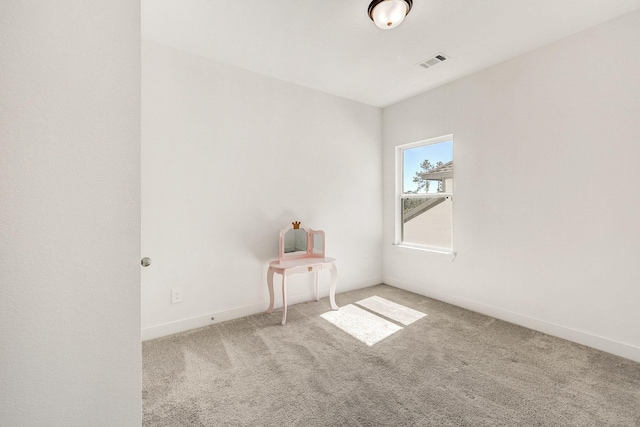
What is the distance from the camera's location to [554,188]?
2559 millimetres

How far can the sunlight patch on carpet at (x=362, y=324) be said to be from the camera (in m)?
2.58

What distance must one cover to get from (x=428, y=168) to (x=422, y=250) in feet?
3.54

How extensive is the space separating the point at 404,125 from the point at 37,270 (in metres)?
3.94

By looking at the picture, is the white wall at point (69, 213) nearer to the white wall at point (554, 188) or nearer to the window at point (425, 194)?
the white wall at point (554, 188)

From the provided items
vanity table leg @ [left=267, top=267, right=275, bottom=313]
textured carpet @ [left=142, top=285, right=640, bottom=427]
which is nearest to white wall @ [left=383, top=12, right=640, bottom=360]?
textured carpet @ [left=142, top=285, right=640, bottom=427]

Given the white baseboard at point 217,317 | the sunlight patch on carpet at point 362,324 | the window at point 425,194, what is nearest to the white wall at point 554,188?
the window at point 425,194

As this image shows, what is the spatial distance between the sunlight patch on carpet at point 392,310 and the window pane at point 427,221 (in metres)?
0.95

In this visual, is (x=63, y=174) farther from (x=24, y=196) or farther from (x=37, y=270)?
(x=37, y=270)

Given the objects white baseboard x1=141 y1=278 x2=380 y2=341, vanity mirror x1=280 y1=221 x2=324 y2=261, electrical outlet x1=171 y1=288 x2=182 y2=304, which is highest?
vanity mirror x1=280 y1=221 x2=324 y2=261

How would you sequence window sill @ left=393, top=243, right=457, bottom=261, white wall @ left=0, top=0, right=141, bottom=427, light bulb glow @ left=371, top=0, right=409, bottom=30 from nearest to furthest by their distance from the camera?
white wall @ left=0, top=0, right=141, bottom=427
light bulb glow @ left=371, top=0, right=409, bottom=30
window sill @ left=393, top=243, right=457, bottom=261

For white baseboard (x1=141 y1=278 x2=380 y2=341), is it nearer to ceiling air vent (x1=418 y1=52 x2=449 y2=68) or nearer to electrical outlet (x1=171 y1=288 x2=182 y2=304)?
electrical outlet (x1=171 y1=288 x2=182 y2=304)

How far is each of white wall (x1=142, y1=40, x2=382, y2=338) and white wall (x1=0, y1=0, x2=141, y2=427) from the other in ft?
6.38

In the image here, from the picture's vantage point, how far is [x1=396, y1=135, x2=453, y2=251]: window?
3535mm

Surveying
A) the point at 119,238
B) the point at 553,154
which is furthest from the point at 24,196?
the point at 553,154
